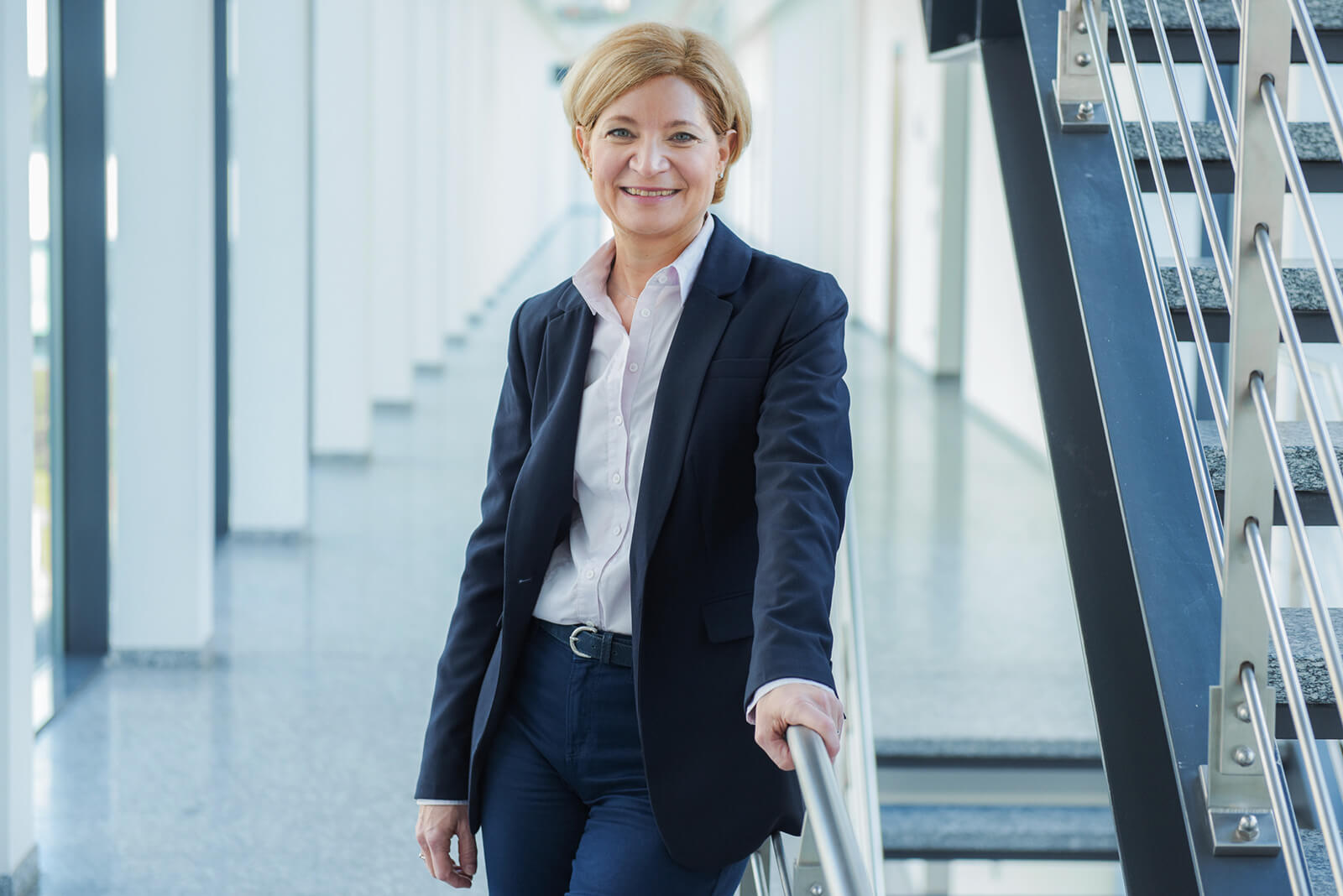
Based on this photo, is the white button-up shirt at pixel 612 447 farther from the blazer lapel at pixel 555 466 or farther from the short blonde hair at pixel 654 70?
the short blonde hair at pixel 654 70

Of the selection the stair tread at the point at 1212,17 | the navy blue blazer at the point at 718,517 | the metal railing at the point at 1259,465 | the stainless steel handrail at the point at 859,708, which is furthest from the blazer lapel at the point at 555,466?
the stair tread at the point at 1212,17

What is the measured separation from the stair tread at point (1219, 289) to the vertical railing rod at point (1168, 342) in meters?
0.04

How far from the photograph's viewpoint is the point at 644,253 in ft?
4.25

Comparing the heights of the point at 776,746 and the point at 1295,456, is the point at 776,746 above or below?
below

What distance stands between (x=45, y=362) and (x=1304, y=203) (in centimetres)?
341

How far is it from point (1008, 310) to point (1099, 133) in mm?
5675

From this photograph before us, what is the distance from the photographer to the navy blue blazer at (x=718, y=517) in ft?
3.88

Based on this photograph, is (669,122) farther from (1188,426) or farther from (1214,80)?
(1214,80)

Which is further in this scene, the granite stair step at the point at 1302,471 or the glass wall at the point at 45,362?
the glass wall at the point at 45,362

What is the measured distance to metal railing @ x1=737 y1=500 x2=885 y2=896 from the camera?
960 millimetres

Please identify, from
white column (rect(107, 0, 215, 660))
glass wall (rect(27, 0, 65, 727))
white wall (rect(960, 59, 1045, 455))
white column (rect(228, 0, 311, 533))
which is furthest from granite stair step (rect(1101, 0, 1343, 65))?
white wall (rect(960, 59, 1045, 455))

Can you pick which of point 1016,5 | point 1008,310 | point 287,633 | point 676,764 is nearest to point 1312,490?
point 676,764

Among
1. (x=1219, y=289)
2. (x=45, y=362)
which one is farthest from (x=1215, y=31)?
(x=45, y=362)

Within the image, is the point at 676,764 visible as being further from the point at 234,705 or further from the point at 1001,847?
the point at 234,705
